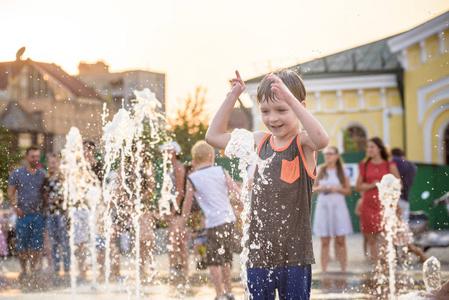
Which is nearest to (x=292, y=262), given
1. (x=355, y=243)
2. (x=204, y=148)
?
(x=204, y=148)

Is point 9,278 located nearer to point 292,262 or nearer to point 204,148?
point 204,148

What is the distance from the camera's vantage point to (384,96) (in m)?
26.8

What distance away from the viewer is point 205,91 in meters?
20.4

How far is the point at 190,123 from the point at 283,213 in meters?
14.0

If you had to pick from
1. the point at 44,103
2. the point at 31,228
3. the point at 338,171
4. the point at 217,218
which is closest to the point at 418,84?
the point at 44,103

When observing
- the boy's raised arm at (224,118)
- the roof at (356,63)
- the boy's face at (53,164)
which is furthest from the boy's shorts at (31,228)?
the roof at (356,63)

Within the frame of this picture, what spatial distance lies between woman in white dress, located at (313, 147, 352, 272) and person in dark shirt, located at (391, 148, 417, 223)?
1.90 feet

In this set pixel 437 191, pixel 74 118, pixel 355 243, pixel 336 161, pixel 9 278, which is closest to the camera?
pixel 9 278

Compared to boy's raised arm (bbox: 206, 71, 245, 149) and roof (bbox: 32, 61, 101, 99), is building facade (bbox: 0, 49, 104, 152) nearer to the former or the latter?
roof (bbox: 32, 61, 101, 99)

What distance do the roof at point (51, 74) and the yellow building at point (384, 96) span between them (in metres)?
8.04

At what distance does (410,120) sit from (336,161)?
653 inches

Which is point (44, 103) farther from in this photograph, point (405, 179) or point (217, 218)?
point (217, 218)

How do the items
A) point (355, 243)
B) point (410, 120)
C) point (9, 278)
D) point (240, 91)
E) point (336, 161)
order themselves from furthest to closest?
point (410, 120), point (355, 243), point (336, 161), point (9, 278), point (240, 91)

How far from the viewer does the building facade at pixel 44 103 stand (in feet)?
55.3
